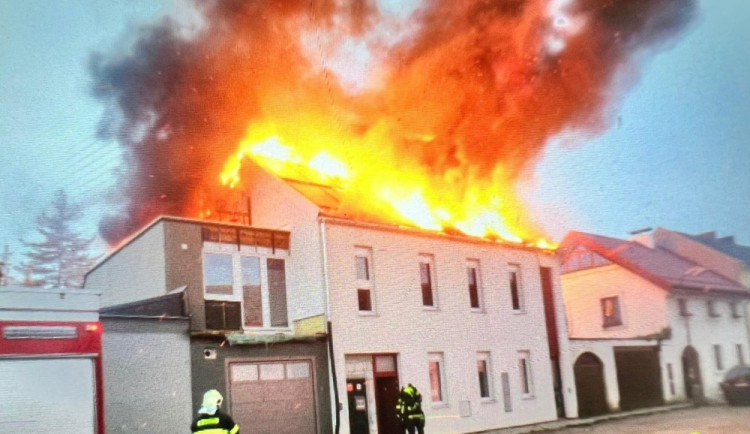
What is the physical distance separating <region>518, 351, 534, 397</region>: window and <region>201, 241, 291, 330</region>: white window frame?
619 cm

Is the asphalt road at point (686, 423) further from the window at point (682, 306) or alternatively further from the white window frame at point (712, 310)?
the window at point (682, 306)

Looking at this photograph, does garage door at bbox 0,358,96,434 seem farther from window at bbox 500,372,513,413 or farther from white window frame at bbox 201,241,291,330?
window at bbox 500,372,513,413

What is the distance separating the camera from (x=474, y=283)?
16391 millimetres

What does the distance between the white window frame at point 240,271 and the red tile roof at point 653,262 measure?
8.73 m

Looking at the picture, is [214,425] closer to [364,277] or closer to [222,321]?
[222,321]

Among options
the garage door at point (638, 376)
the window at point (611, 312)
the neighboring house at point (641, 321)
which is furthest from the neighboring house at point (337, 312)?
the window at point (611, 312)

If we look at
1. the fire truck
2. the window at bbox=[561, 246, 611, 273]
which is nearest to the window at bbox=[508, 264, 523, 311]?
the window at bbox=[561, 246, 611, 273]

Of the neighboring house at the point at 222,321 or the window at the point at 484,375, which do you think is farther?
the window at the point at 484,375

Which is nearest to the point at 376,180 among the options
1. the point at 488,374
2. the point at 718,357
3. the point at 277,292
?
the point at 277,292

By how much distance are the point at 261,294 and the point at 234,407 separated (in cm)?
246

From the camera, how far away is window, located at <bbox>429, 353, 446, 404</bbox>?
575 inches

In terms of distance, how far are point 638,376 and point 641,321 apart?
4.66ft

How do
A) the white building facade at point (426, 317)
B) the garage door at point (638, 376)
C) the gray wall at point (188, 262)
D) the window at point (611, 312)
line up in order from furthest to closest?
1. the window at point (611, 312)
2. the garage door at point (638, 376)
3. the white building facade at point (426, 317)
4. the gray wall at point (188, 262)

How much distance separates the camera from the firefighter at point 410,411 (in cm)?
1116
